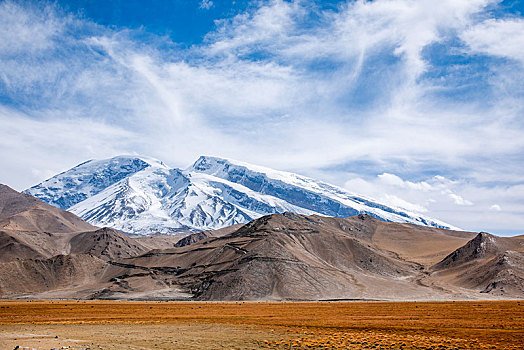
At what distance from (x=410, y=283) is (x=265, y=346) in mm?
142824

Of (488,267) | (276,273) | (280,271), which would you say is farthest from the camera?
(488,267)

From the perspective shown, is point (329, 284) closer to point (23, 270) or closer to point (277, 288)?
point (277, 288)

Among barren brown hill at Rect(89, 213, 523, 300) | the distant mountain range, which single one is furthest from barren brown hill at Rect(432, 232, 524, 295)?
barren brown hill at Rect(89, 213, 523, 300)

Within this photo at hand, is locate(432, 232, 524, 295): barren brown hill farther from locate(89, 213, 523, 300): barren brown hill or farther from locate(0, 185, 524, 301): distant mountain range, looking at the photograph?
locate(89, 213, 523, 300): barren brown hill

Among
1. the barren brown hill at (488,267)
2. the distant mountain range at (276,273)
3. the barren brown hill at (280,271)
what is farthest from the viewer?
the barren brown hill at (488,267)

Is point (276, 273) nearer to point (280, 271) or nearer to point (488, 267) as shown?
point (280, 271)

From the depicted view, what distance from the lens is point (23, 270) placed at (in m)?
180

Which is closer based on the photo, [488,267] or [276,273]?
[276,273]

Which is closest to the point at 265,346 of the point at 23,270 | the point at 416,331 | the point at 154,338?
the point at 154,338

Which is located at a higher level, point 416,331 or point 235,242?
point 235,242

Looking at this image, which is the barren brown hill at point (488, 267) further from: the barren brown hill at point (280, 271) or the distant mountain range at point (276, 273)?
the barren brown hill at point (280, 271)

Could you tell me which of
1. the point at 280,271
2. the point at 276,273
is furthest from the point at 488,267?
the point at 276,273

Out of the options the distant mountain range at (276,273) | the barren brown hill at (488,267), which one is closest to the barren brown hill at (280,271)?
the distant mountain range at (276,273)

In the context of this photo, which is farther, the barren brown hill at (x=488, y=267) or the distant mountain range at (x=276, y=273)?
the barren brown hill at (x=488, y=267)
